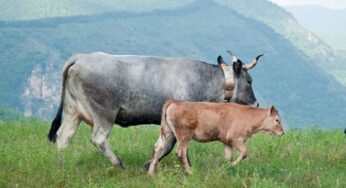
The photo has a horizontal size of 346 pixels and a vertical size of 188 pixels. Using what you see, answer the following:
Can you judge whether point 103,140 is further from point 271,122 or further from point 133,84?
point 271,122

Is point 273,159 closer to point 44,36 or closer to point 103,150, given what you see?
point 103,150

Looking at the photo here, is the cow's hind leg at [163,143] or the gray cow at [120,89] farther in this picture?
the gray cow at [120,89]

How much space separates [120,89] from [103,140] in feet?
2.62

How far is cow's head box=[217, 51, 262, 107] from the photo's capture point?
38.2ft

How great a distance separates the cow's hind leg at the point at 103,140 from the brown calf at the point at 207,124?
0.70m

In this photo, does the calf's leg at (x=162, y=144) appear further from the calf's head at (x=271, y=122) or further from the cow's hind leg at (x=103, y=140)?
the calf's head at (x=271, y=122)

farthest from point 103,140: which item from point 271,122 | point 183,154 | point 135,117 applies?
point 271,122

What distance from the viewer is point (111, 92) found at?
1065cm

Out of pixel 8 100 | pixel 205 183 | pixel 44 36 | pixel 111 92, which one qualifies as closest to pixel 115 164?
pixel 111 92

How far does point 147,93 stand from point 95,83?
0.78m

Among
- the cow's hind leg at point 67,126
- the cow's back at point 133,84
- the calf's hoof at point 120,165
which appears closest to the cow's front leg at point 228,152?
the cow's back at point 133,84

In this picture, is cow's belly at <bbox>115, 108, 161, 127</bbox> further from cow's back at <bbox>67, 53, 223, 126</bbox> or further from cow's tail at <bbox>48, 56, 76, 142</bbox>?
cow's tail at <bbox>48, 56, 76, 142</bbox>

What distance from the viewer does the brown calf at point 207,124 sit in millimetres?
9773

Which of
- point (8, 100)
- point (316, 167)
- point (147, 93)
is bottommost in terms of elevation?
point (8, 100)
